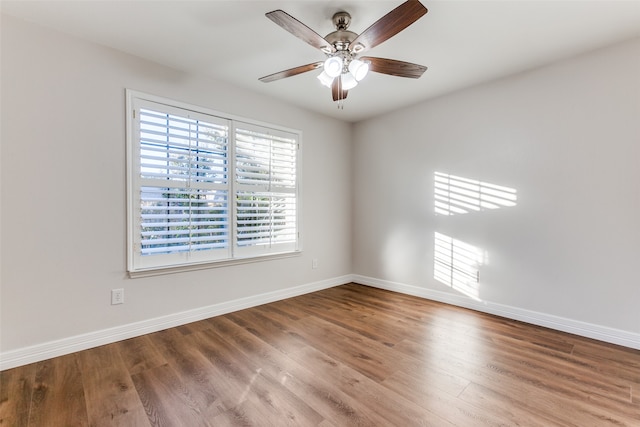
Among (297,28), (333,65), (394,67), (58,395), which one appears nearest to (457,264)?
(394,67)

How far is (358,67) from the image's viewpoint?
1.92 metres

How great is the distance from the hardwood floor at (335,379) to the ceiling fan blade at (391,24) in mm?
2121

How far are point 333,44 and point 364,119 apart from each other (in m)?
2.34

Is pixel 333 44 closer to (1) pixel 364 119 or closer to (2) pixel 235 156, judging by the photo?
(2) pixel 235 156

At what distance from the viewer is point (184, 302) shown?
2.78 meters

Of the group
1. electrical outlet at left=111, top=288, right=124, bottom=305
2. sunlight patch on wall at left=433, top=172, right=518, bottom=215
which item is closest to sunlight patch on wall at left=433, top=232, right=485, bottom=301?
sunlight patch on wall at left=433, top=172, right=518, bottom=215

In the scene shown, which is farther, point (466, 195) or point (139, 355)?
point (466, 195)

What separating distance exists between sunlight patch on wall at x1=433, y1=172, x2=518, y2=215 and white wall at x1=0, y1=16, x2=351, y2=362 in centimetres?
274

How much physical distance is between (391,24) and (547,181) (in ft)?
7.04

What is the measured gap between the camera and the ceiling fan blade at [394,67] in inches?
77.9

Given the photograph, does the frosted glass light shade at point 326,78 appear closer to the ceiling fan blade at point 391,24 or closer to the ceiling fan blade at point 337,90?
the ceiling fan blade at point 337,90

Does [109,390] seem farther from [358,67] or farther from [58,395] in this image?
[358,67]

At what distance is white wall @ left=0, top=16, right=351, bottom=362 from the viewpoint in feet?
6.59

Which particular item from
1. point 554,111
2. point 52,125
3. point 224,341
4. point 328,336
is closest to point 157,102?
point 52,125
